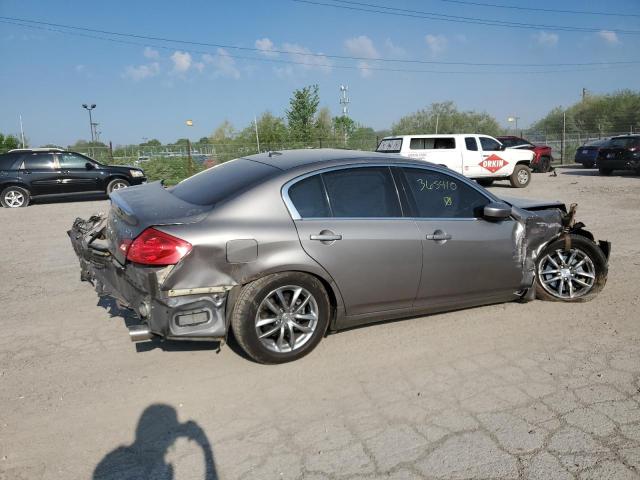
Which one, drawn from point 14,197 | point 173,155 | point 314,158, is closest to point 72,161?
point 14,197

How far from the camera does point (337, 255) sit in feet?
12.8

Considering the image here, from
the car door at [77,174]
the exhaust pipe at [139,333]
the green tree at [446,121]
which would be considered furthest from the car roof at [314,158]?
the green tree at [446,121]

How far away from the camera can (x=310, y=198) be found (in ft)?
13.1

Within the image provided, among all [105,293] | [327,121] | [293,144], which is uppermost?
[327,121]

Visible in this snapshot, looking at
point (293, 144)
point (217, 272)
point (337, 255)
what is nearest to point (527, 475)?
point (337, 255)

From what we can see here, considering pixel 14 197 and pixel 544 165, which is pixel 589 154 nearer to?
pixel 544 165

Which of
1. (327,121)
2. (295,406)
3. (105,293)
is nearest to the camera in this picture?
(295,406)

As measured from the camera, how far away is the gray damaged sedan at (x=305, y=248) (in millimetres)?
3545

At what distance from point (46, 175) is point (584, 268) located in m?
14.1

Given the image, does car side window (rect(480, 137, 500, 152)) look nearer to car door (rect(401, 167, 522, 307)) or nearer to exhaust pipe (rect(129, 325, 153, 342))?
car door (rect(401, 167, 522, 307))

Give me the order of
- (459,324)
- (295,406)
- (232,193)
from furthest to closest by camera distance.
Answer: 1. (459,324)
2. (232,193)
3. (295,406)

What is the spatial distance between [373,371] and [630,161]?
18919 mm

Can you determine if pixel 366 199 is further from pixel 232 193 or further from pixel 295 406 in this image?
pixel 295 406

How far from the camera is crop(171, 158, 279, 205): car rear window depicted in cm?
391
